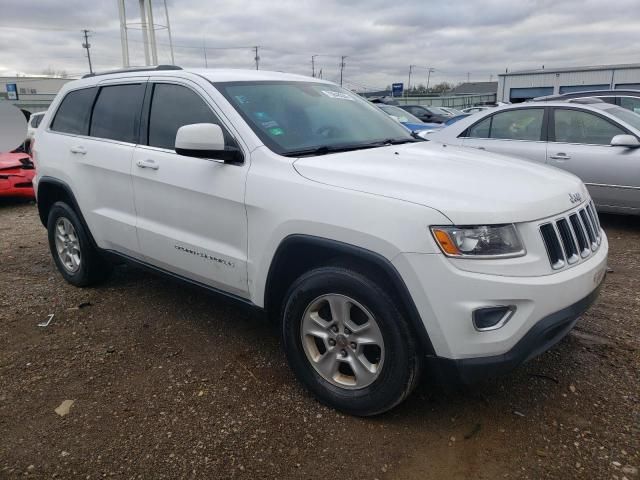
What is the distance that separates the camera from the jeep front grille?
8.16ft

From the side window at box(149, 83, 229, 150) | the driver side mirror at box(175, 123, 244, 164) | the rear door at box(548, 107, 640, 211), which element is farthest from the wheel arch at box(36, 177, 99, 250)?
the rear door at box(548, 107, 640, 211)

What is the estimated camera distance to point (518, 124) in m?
7.00

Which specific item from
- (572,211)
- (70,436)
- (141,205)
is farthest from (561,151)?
(70,436)

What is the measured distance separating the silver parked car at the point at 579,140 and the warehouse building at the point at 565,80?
32049 mm

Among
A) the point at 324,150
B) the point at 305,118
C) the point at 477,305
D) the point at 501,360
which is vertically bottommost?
the point at 501,360

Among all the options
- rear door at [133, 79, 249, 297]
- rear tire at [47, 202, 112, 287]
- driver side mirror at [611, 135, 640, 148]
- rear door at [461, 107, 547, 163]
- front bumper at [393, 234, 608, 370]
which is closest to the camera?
front bumper at [393, 234, 608, 370]

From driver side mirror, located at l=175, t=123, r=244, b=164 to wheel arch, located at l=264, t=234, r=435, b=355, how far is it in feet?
2.12

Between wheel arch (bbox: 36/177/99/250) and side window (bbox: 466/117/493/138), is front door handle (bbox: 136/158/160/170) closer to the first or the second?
wheel arch (bbox: 36/177/99/250)

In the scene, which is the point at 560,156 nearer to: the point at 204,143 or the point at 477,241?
the point at 477,241

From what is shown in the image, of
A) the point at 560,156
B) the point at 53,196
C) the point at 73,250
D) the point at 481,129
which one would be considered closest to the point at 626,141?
the point at 560,156

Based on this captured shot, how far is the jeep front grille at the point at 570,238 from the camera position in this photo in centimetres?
249

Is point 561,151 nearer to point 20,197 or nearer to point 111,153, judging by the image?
point 111,153

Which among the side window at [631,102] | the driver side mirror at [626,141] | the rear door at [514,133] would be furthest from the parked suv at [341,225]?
the side window at [631,102]

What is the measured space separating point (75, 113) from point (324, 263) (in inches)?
117
